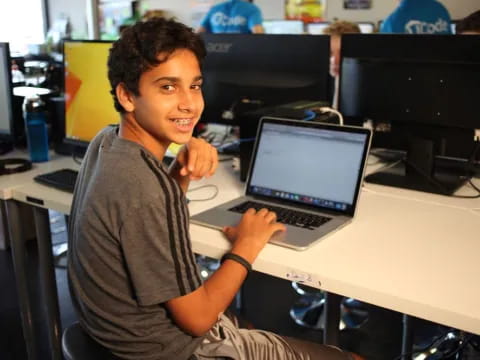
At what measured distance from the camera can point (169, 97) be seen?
1013mm

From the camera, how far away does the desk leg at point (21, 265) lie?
1746 millimetres

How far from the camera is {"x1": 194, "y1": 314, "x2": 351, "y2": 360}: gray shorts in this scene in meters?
→ 1.08

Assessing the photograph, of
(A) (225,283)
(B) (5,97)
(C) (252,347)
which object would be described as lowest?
(C) (252,347)

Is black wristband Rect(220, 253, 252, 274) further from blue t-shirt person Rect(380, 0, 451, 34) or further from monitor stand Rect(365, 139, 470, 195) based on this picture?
blue t-shirt person Rect(380, 0, 451, 34)

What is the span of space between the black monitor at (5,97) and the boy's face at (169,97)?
1.16 meters

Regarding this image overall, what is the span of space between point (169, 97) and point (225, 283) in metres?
0.37

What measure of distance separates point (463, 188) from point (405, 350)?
63 centimetres

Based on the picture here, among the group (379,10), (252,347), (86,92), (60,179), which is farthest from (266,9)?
(252,347)

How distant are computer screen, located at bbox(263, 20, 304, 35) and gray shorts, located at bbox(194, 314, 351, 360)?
151 inches

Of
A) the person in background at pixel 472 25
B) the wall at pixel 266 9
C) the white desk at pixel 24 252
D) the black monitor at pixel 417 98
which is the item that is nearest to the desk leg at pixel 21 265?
the white desk at pixel 24 252

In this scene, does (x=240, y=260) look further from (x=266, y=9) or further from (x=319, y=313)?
(x=266, y=9)

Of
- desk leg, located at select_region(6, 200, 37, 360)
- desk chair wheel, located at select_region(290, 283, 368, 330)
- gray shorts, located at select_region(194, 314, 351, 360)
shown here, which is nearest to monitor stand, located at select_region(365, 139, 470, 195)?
gray shorts, located at select_region(194, 314, 351, 360)

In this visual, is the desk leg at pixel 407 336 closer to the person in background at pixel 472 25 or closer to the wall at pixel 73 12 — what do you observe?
the person in background at pixel 472 25

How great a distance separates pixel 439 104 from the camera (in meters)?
1.58
